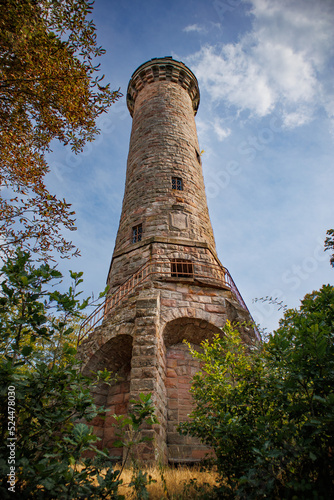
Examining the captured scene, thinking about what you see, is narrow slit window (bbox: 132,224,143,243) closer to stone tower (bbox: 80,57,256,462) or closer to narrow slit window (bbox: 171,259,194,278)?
stone tower (bbox: 80,57,256,462)

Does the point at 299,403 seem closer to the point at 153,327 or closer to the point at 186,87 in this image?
the point at 153,327

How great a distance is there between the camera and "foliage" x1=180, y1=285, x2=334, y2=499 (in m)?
2.53

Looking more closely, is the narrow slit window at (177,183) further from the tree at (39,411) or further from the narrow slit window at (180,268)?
the tree at (39,411)

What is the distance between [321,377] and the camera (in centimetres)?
271

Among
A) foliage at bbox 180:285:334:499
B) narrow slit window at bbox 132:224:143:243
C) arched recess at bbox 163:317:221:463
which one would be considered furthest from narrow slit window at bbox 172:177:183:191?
foliage at bbox 180:285:334:499

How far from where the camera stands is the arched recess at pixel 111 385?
7098mm

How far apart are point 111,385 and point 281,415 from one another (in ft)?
17.5

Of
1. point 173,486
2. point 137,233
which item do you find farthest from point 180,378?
point 137,233

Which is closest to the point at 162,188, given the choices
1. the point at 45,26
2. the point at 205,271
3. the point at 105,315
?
the point at 205,271

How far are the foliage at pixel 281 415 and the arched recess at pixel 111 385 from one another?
12.3ft

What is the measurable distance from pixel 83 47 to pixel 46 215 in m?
2.74

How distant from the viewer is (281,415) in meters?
3.03

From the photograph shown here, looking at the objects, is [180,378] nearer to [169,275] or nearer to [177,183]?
[169,275]

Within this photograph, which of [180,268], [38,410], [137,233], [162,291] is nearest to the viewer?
[38,410]
